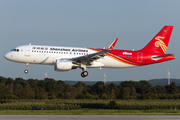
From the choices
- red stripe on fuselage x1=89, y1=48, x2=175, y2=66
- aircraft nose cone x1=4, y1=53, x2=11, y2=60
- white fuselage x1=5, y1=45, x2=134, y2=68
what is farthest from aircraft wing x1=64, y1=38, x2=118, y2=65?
aircraft nose cone x1=4, y1=53, x2=11, y2=60

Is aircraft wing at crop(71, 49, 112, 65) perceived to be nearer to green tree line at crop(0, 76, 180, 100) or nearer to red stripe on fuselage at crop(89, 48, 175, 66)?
red stripe on fuselage at crop(89, 48, 175, 66)

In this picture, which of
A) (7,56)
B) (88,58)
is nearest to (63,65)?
(88,58)

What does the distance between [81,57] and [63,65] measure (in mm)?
3252

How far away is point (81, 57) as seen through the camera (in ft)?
143

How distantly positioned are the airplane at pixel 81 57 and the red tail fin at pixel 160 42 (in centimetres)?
83

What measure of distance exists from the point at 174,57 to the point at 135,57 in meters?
7.22

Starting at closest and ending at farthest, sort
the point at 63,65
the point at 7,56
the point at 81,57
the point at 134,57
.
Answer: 1. the point at 81,57
2. the point at 63,65
3. the point at 7,56
4. the point at 134,57

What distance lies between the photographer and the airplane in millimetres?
44375

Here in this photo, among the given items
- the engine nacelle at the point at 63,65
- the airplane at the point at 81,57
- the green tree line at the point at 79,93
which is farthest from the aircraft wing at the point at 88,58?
the green tree line at the point at 79,93

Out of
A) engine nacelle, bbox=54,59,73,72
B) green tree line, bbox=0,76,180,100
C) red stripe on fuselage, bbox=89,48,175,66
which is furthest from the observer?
green tree line, bbox=0,76,180,100

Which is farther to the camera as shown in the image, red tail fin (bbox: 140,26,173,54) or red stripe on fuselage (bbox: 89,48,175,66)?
red tail fin (bbox: 140,26,173,54)

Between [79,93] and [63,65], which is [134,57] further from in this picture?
[79,93]

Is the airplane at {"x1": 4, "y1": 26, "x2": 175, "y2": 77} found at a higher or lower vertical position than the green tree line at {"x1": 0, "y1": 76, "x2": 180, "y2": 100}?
higher

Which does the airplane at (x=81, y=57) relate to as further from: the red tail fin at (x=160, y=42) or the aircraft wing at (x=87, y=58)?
the red tail fin at (x=160, y=42)
